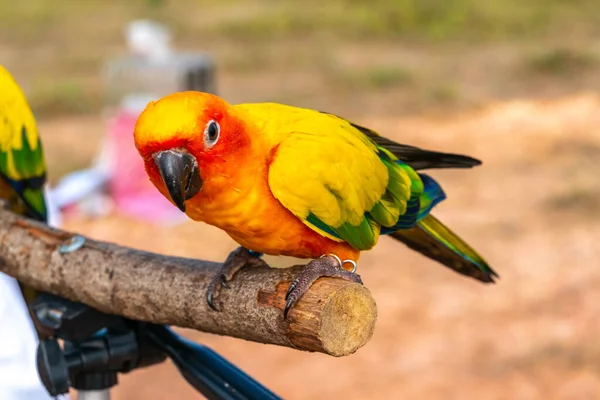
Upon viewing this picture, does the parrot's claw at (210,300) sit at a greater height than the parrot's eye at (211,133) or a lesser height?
lesser

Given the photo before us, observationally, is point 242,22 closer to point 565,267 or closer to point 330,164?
point 565,267

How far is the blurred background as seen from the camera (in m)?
4.27

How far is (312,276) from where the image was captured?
1416mm

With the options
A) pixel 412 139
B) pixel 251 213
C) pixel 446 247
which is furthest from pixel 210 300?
pixel 412 139

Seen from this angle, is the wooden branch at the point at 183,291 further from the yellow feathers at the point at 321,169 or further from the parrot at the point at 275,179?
the yellow feathers at the point at 321,169

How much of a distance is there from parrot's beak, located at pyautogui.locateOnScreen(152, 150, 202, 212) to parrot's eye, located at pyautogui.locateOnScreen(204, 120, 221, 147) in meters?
0.04

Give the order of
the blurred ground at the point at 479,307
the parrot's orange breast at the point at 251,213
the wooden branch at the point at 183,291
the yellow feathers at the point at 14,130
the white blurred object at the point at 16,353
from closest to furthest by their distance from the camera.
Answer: the wooden branch at the point at 183,291 → the parrot's orange breast at the point at 251,213 → the white blurred object at the point at 16,353 → the yellow feathers at the point at 14,130 → the blurred ground at the point at 479,307

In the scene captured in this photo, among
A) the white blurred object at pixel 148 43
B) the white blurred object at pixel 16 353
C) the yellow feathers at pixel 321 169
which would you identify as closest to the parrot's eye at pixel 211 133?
the yellow feathers at pixel 321 169

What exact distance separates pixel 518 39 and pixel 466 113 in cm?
428

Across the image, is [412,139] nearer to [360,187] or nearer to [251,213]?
[360,187]

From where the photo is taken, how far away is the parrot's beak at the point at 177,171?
1.39 meters

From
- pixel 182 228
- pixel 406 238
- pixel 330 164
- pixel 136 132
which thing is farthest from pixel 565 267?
pixel 136 132

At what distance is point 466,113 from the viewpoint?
9273 millimetres

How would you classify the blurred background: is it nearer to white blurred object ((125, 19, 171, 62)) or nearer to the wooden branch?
white blurred object ((125, 19, 171, 62))
